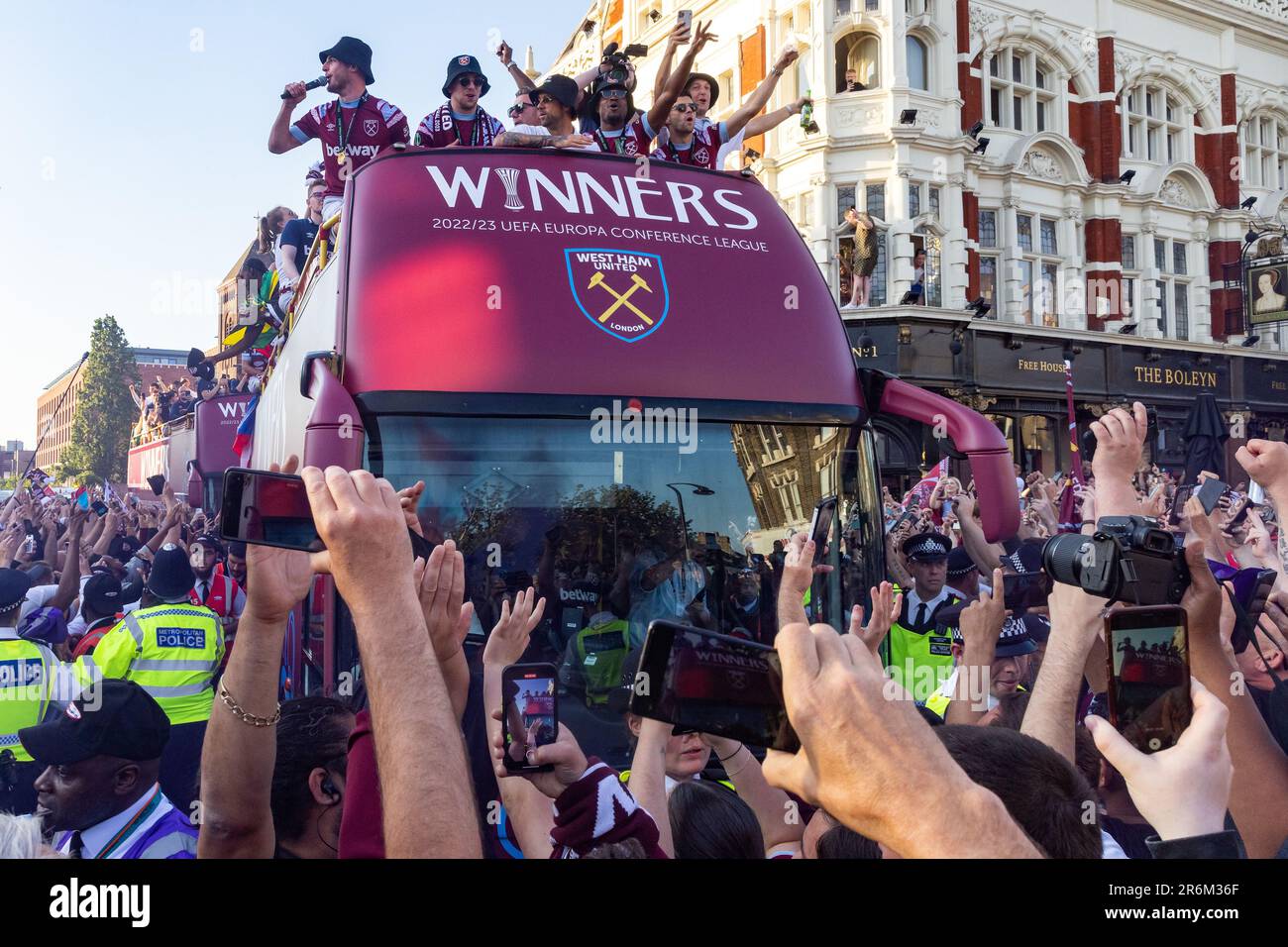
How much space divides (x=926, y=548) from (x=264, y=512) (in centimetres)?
494

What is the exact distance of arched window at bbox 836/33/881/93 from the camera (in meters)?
22.8

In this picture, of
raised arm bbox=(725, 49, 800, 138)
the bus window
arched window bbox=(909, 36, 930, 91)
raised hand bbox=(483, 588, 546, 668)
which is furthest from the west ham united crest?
arched window bbox=(909, 36, 930, 91)

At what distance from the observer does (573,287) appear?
4613 mm

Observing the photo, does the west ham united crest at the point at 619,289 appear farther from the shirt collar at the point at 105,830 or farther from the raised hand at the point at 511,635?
the shirt collar at the point at 105,830

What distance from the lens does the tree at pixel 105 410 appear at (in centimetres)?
2336

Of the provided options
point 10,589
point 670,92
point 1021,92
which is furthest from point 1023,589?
point 1021,92

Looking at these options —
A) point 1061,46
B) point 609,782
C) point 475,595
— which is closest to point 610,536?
point 475,595

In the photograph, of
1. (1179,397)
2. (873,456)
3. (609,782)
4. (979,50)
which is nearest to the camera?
(609,782)

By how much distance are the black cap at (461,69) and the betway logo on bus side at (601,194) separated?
6.97 ft

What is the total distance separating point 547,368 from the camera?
4.38 metres

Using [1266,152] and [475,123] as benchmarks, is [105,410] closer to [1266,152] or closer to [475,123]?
[475,123]
